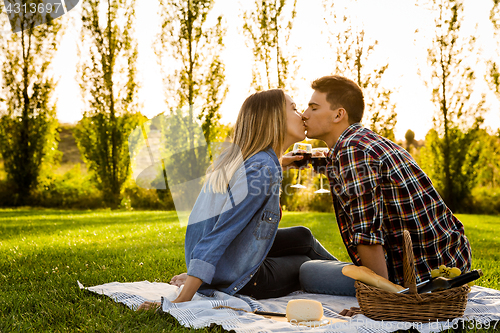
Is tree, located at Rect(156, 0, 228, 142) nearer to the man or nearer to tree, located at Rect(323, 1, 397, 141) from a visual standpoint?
tree, located at Rect(323, 1, 397, 141)

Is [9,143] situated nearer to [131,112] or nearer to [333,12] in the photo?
[131,112]

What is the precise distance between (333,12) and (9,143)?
12745mm

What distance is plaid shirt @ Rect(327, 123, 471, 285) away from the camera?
8.22 ft

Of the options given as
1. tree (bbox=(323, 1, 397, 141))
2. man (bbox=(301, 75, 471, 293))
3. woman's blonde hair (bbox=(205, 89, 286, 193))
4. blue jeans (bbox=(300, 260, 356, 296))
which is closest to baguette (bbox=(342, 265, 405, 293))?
man (bbox=(301, 75, 471, 293))

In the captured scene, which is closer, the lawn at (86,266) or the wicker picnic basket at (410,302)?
the wicker picnic basket at (410,302)

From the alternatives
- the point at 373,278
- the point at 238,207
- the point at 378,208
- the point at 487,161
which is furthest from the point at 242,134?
the point at 487,161

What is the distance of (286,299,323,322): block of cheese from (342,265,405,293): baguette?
28 centimetres

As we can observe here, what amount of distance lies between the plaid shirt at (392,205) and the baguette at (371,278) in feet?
0.58

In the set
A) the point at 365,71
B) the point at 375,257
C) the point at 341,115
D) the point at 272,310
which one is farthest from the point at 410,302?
the point at 365,71

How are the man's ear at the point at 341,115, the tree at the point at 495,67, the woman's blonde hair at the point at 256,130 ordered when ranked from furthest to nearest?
the tree at the point at 495,67, the man's ear at the point at 341,115, the woman's blonde hair at the point at 256,130

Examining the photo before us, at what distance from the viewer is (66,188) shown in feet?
49.5

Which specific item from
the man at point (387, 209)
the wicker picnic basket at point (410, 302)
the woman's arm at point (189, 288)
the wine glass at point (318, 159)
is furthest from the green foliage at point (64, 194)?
the wicker picnic basket at point (410, 302)

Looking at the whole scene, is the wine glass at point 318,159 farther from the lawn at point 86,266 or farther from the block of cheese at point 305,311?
the lawn at point 86,266

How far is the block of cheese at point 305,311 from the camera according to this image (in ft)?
7.70
